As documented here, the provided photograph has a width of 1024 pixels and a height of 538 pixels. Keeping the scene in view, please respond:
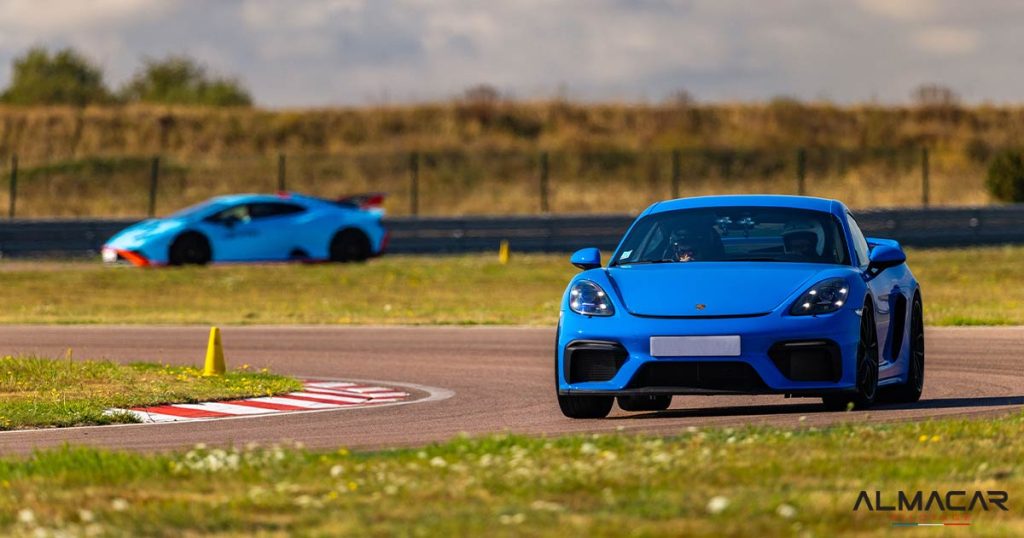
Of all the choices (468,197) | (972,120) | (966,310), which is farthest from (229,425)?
(972,120)

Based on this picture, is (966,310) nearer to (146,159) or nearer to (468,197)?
(468,197)

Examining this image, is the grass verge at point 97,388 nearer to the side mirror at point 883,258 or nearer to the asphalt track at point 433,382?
the asphalt track at point 433,382

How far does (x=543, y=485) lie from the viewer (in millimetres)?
7547

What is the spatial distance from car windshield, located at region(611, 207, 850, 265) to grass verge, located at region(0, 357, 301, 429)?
11.5ft

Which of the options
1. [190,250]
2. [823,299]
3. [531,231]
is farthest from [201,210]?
[823,299]

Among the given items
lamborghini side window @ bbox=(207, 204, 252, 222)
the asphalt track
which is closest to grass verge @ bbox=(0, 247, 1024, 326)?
lamborghini side window @ bbox=(207, 204, 252, 222)

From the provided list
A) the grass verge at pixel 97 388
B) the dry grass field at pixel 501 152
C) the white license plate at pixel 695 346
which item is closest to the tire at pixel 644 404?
the white license plate at pixel 695 346

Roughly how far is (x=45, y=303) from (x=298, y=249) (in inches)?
252

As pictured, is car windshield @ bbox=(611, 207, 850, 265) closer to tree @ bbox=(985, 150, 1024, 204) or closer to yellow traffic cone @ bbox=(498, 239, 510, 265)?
yellow traffic cone @ bbox=(498, 239, 510, 265)

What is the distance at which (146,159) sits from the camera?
189 feet

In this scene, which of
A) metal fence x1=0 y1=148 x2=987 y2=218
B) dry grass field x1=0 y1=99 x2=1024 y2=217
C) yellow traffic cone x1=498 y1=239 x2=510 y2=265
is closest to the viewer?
Result: yellow traffic cone x1=498 y1=239 x2=510 y2=265

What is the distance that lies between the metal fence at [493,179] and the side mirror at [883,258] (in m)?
38.9

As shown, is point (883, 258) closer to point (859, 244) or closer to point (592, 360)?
point (859, 244)

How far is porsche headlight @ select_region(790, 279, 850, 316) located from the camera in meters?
10.9
